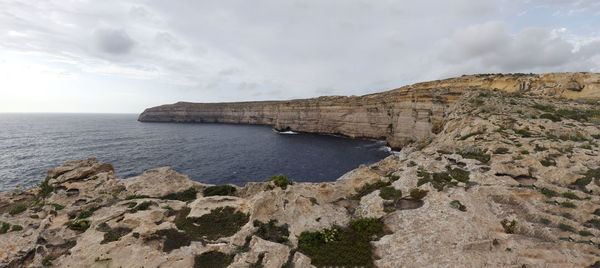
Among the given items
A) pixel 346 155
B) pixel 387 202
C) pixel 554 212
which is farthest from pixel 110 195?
pixel 346 155

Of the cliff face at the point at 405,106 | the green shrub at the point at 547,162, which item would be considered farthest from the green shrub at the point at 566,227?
the cliff face at the point at 405,106

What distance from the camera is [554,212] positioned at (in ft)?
36.4

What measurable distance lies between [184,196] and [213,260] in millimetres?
10106

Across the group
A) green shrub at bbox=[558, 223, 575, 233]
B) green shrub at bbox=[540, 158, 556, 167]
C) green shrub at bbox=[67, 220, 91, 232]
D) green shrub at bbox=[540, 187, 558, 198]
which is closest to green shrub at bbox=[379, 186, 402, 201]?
green shrub at bbox=[558, 223, 575, 233]

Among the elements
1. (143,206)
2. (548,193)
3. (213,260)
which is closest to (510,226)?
(548,193)

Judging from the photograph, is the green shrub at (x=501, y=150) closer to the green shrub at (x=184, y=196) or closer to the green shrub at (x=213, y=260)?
the green shrub at (x=213, y=260)

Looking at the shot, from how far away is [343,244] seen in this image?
10.8 m

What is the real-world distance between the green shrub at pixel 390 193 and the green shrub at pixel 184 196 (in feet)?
50.1

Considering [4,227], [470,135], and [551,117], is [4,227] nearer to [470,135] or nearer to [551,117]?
[470,135]

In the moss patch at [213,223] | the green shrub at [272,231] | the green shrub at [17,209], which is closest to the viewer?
the green shrub at [272,231]

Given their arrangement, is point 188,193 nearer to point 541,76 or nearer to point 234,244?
point 234,244

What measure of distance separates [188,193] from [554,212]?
24.5 metres

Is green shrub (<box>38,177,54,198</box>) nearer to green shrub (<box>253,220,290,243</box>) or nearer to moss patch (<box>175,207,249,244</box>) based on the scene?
moss patch (<box>175,207,249,244</box>)

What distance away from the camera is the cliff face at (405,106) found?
4006cm
